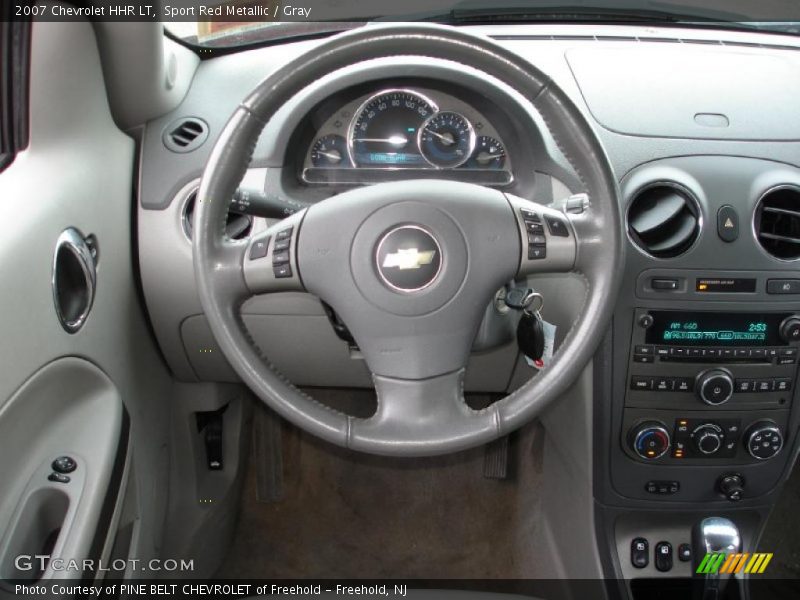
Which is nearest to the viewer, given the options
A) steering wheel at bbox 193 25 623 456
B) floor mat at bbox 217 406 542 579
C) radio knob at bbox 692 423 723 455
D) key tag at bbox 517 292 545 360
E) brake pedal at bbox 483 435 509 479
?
steering wheel at bbox 193 25 623 456

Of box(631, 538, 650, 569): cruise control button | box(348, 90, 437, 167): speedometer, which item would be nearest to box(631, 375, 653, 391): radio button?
box(631, 538, 650, 569): cruise control button

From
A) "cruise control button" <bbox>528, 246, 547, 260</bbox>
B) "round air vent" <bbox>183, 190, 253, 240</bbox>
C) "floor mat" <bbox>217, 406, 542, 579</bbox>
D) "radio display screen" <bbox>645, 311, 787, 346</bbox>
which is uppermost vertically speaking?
"cruise control button" <bbox>528, 246, 547, 260</bbox>

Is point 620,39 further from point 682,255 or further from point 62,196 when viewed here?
point 62,196

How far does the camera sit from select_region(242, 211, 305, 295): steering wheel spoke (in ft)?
3.80

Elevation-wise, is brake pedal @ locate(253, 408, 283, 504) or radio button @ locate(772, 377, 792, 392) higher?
radio button @ locate(772, 377, 792, 392)

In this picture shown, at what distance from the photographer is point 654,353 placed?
60.4 inches

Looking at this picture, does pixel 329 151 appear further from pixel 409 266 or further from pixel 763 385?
pixel 763 385

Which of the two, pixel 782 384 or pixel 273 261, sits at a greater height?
pixel 273 261

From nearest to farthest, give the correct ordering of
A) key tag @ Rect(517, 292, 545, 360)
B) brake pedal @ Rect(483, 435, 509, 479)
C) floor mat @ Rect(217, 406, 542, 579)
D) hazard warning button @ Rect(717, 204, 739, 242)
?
key tag @ Rect(517, 292, 545, 360) < hazard warning button @ Rect(717, 204, 739, 242) < floor mat @ Rect(217, 406, 542, 579) < brake pedal @ Rect(483, 435, 509, 479)

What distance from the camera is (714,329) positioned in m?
1.51

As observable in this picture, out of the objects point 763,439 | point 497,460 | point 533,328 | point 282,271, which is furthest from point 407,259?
point 497,460

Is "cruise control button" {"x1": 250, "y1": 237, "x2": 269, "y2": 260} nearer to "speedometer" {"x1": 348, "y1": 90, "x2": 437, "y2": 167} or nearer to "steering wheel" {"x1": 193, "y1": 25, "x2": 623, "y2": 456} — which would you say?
"steering wheel" {"x1": 193, "y1": 25, "x2": 623, "y2": 456}

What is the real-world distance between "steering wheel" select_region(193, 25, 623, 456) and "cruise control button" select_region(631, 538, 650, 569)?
29.3 inches

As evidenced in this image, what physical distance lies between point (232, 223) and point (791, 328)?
1122mm
